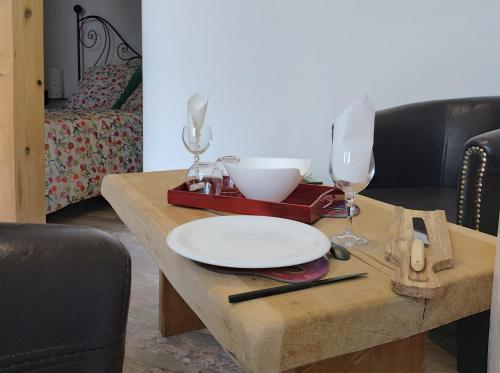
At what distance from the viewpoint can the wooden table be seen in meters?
0.60

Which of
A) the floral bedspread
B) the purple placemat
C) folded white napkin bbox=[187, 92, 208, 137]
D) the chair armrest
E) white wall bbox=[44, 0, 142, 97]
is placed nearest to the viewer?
the purple placemat

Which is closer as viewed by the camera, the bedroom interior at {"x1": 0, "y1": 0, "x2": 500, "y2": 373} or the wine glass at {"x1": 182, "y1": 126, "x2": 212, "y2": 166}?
the bedroom interior at {"x1": 0, "y1": 0, "x2": 500, "y2": 373}

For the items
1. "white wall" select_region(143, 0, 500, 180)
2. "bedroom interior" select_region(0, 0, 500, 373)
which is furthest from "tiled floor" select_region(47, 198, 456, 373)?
"white wall" select_region(143, 0, 500, 180)

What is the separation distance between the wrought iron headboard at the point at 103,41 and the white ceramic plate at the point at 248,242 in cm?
399

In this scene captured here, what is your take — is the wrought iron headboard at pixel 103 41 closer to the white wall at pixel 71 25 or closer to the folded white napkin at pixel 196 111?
the white wall at pixel 71 25

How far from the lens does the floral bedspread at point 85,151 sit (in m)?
2.87

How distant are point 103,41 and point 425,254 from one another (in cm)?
433

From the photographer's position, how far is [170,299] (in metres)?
1.58

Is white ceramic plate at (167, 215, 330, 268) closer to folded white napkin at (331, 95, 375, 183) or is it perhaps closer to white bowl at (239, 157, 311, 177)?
folded white napkin at (331, 95, 375, 183)

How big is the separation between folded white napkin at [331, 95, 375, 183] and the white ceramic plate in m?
0.13

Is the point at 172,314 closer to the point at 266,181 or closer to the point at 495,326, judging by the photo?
the point at 266,181

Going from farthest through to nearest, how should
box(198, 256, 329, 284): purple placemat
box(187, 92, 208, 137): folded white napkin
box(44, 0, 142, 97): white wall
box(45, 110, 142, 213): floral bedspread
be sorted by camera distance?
box(44, 0, 142, 97): white wall, box(45, 110, 142, 213): floral bedspread, box(187, 92, 208, 137): folded white napkin, box(198, 256, 329, 284): purple placemat

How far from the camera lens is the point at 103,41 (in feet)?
15.0

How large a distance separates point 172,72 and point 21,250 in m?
2.53
